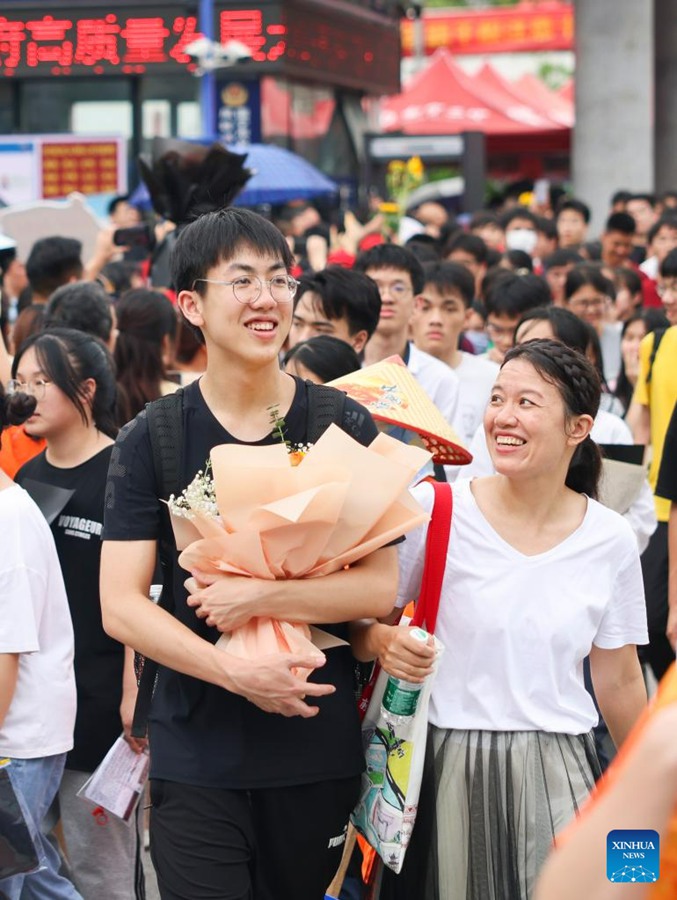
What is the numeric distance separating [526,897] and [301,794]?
1.79 ft

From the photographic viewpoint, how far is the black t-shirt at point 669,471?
17.2 feet

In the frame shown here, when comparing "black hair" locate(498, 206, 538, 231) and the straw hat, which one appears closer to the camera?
the straw hat

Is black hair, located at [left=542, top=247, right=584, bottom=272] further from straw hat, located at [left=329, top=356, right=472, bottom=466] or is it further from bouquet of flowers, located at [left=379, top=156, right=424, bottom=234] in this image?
straw hat, located at [left=329, top=356, right=472, bottom=466]

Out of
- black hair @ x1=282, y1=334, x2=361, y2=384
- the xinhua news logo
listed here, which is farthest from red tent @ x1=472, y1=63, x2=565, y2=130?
the xinhua news logo

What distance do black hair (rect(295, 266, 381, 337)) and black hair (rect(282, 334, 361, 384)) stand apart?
64 cm

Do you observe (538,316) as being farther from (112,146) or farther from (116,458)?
(112,146)

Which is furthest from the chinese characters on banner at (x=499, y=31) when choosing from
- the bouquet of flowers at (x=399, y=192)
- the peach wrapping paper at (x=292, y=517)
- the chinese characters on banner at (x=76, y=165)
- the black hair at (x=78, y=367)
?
the peach wrapping paper at (x=292, y=517)

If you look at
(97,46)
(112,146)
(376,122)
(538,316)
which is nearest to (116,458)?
(538,316)

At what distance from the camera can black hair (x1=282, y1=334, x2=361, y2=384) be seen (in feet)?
16.7

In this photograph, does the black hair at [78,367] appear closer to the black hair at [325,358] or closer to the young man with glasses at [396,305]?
the black hair at [325,358]

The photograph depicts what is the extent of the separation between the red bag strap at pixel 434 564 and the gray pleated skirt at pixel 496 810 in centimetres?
26

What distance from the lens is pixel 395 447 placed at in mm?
3289

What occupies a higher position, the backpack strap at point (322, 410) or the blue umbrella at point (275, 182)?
the blue umbrella at point (275, 182)

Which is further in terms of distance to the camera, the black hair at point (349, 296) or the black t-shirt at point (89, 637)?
the black hair at point (349, 296)
